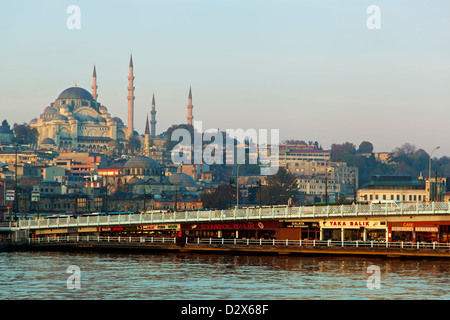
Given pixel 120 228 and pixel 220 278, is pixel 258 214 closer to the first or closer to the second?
pixel 120 228

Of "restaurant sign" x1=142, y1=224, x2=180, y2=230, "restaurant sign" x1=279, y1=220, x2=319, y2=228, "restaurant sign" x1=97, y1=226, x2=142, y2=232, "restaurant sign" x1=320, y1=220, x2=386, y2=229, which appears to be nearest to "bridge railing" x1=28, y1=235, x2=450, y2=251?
"restaurant sign" x1=97, y1=226, x2=142, y2=232

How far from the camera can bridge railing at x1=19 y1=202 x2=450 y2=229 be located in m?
73.1

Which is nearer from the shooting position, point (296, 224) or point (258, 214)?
point (296, 224)

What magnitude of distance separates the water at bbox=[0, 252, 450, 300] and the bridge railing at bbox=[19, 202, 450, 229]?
565 cm

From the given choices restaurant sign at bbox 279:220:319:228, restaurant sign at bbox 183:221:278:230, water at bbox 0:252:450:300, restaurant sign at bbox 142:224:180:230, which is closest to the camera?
water at bbox 0:252:450:300

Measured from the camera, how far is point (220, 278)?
58656 millimetres

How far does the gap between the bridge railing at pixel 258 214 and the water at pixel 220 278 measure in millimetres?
5655

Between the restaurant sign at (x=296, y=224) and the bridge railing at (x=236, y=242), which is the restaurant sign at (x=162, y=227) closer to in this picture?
the bridge railing at (x=236, y=242)

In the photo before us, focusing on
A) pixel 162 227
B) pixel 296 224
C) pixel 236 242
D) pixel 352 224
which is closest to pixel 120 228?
pixel 162 227

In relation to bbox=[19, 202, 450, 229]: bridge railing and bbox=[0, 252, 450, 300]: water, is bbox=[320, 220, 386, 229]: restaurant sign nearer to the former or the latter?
bbox=[19, 202, 450, 229]: bridge railing

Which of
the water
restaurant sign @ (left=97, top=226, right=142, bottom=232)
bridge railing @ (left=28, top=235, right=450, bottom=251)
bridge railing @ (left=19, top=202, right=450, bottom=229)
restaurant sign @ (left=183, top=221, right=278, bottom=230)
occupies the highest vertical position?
bridge railing @ (left=19, top=202, right=450, bottom=229)

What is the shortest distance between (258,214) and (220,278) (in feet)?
78.6

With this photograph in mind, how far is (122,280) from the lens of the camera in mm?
58188
